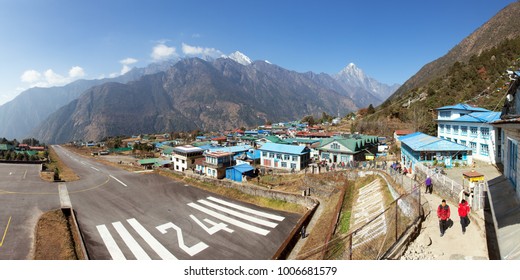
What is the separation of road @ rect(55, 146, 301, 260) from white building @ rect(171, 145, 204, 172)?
51.2 feet

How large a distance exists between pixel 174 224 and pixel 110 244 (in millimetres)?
5156

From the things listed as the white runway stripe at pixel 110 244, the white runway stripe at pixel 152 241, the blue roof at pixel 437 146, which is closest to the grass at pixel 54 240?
the white runway stripe at pixel 110 244

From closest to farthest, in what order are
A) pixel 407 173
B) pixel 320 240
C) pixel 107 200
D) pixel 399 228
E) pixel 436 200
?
pixel 399 228
pixel 436 200
pixel 320 240
pixel 407 173
pixel 107 200

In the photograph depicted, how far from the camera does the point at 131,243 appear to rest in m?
19.3

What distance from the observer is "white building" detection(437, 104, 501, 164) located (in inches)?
905

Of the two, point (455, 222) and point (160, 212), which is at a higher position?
point (455, 222)

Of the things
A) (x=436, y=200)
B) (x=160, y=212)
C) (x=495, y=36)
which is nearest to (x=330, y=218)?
(x=436, y=200)

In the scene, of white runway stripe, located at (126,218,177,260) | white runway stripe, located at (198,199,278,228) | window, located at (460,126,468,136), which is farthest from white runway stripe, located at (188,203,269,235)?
window, located at (460,126,468,136)

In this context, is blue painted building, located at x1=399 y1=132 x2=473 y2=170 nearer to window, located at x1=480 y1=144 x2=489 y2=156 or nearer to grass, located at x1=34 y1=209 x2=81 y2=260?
window, located at x1=480 y1=144 x2=489 y2=156

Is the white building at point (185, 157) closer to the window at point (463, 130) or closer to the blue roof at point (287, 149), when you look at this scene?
the blue roof at point (287, 149)

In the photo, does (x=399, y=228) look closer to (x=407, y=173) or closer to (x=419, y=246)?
(x=419, y=246)

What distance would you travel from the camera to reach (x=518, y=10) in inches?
4035

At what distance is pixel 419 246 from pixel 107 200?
3243 cm

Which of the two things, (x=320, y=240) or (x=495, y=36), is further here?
(x=495, y=36)
